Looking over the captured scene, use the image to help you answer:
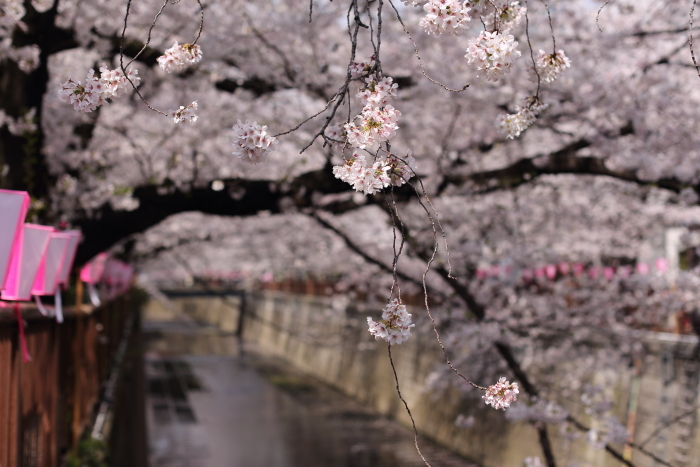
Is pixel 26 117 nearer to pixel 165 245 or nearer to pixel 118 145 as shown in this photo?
pixel 118 145

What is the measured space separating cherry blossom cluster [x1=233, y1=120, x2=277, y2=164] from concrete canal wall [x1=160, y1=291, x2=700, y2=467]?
4051 mm

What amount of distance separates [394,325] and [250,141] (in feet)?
2.75

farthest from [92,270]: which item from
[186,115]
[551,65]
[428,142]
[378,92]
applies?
[378,92]

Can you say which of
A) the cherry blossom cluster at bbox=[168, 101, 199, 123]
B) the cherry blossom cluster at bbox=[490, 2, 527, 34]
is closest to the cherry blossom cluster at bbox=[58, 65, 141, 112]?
the cherry blossom cluster at bbox=[168, 101, 199, 123]

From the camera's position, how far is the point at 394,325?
271 cm

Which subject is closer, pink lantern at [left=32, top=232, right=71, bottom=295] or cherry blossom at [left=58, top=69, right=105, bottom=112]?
cherry blossom at [left=58, top=69, right=105, bottom=112]

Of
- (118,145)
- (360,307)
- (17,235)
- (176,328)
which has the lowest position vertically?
(176,328)

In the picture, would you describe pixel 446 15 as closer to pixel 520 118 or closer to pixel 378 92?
pixel 378 92

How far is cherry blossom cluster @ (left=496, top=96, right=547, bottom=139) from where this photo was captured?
10.5ft

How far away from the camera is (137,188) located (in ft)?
24.7

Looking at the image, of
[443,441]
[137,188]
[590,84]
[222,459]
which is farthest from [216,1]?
[443,441]

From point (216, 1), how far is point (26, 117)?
2.68m

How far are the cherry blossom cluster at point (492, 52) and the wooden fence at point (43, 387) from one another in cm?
314

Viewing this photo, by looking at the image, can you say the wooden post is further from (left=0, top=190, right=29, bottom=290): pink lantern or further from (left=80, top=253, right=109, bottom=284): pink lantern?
(left=0, top=190, right=29, bottom=290): pink lantern
